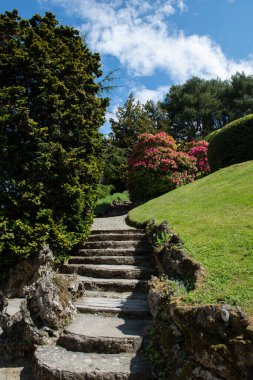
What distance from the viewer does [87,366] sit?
4.05m

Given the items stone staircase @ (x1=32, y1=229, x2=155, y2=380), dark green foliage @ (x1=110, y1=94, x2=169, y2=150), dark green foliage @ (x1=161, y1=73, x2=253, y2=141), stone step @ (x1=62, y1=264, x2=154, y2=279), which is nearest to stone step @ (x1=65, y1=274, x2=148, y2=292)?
stone staircase @ (x1=32, y1=229, x2=155, y2=380)

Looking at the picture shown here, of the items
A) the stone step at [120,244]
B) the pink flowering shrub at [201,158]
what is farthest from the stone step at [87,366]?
the pink flowering shrub at [201,158]

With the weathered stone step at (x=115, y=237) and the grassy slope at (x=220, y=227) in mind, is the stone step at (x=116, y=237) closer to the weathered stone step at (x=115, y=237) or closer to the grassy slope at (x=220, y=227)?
the weathered stone step at (x=115, y=237)

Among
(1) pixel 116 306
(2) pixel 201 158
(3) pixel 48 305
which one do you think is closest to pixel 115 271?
(1) pixel 116 306

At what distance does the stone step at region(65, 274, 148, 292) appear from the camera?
251 inches

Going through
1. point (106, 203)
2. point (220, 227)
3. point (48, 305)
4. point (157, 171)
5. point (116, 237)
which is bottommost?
point (48, 305)

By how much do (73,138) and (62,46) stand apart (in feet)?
8.75

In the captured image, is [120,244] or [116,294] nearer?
[116,294]

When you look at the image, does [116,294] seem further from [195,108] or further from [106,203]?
[195,108]

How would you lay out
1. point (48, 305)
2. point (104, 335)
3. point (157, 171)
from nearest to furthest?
point (104, 335) → point (48, 305) → point (157, 171)

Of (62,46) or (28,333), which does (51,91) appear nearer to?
(62,46)

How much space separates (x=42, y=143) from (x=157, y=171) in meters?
7.92

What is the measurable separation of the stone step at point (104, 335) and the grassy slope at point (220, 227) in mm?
1286

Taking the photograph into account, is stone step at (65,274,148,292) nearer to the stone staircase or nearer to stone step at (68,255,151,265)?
the stone staircase
